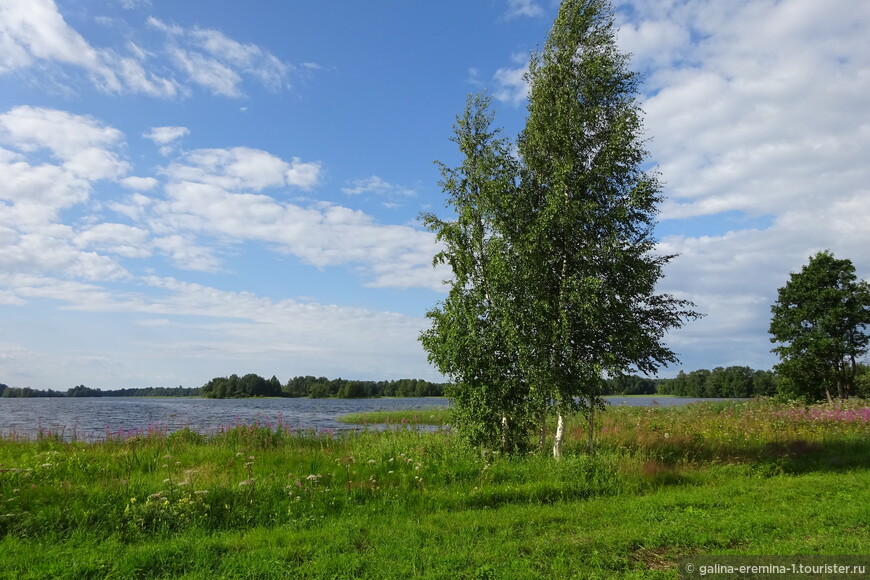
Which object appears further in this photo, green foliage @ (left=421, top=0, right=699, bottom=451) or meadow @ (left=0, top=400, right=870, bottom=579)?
green foliage @ (left=421, top=0, right=699, bottom=451)

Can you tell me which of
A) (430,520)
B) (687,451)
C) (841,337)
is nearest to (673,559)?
(430,520)

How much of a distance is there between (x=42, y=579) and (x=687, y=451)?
16070 mm

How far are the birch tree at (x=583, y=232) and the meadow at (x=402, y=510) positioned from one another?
2.72 metres

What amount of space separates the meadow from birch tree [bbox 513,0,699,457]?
2.72 metres

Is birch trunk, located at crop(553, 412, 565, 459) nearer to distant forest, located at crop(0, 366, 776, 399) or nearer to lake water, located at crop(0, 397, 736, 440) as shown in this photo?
lake water, located at crop(0, 397, 736, 440)

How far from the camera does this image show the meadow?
270 inches

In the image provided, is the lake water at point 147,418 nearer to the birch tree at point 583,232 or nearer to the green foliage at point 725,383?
the birch tree at point 583,232

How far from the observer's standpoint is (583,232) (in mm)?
15312

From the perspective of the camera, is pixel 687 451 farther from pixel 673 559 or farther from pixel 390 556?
pixel 390 556

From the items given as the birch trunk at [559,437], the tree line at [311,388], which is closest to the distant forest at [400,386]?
the tree line at [311,388]

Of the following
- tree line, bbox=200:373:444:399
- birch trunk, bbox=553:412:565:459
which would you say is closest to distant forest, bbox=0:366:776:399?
tree line, bbox=200:373:444:399

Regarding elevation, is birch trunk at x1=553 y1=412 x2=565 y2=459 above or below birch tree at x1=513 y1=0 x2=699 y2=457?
below

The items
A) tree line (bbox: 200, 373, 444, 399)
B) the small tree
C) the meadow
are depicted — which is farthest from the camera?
tree line (bbox: 200, 373, 444, 399)

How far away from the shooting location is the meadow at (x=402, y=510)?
22.5ft
